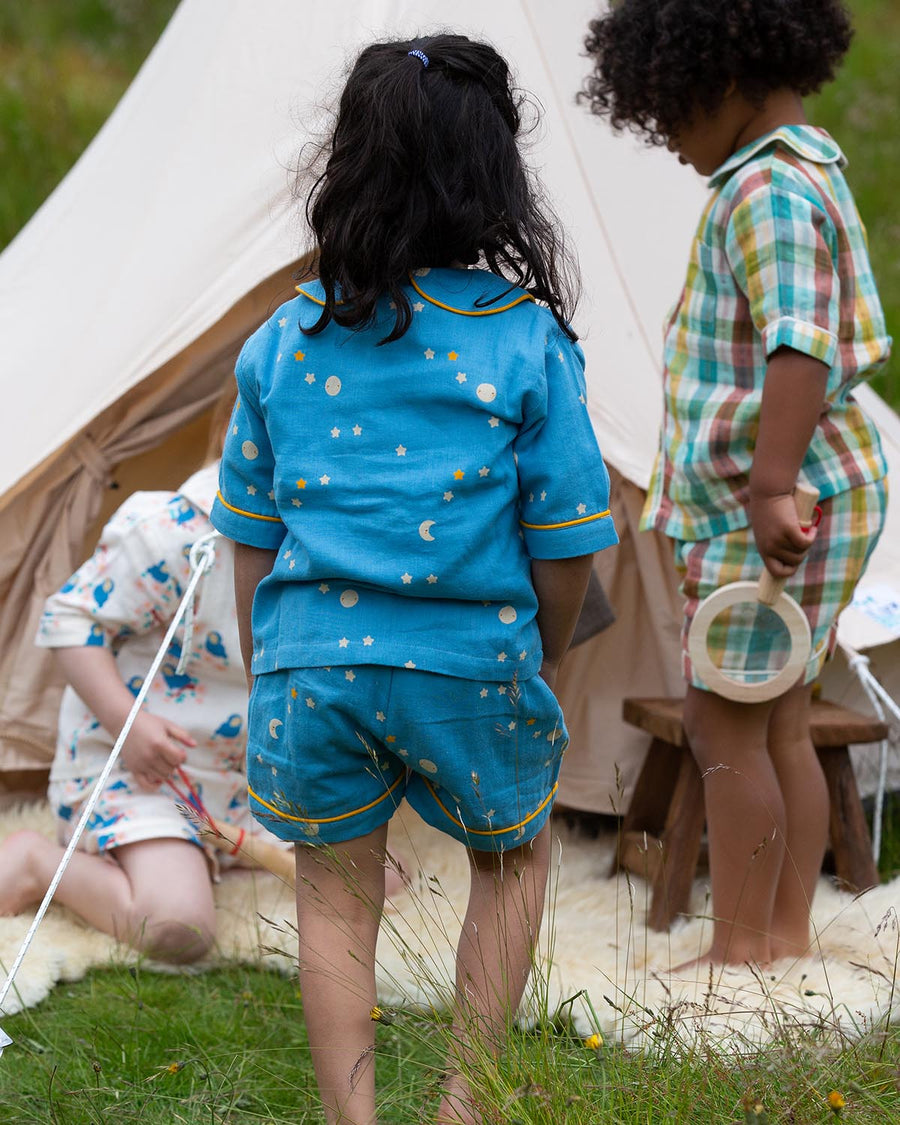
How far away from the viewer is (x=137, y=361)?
2.13 meters

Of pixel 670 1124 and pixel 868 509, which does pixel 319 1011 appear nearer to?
pixel 670 1124

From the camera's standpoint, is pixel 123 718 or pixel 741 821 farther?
pixel 123 718

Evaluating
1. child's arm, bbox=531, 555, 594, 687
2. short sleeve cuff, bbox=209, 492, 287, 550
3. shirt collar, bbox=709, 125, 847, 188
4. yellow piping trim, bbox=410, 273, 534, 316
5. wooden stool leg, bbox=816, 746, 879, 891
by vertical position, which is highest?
yellow piping trim, bbox=410, 273, 534, 316

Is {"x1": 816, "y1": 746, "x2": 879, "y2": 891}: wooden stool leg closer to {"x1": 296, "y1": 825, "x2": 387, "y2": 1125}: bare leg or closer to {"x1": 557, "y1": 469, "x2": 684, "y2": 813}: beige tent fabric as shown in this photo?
{"x1": 557, "y1": 469, "x2": 684, "y2": 813}: beige tent fabric

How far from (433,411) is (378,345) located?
0.08 meters

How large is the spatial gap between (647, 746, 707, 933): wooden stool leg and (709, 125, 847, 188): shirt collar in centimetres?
92

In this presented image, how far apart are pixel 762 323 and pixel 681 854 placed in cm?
89

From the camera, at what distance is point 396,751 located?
1270mm

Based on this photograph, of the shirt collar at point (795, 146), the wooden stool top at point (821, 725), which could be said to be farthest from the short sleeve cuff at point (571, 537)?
the wooden stool top at point (821, 725)

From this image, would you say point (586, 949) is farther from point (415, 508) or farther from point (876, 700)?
point (415, 508)

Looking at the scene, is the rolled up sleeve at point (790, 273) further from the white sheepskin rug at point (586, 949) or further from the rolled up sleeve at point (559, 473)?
the white sheepskin rug at point (586, 949)

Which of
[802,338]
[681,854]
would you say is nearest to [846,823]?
[681,854]

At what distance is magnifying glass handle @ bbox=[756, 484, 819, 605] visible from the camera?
1589 mm

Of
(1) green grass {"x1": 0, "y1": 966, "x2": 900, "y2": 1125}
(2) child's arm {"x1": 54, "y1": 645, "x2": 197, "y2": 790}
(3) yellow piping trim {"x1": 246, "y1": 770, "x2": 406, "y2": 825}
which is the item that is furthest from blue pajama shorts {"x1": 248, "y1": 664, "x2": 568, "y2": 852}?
(2) child's arm {"x1": 54, "y1": 645, "x2": 197, "y2": 790}
